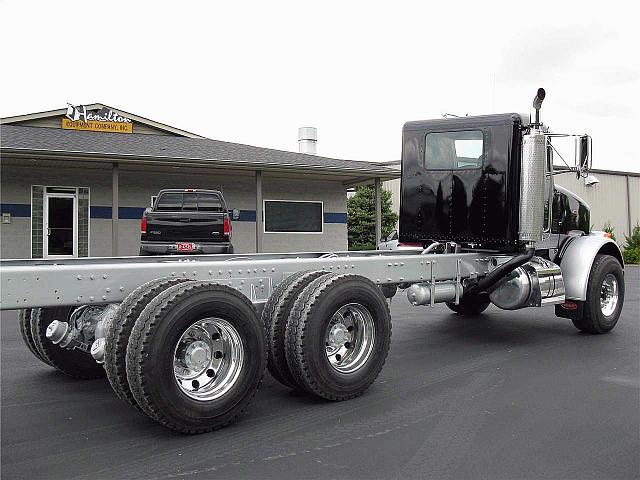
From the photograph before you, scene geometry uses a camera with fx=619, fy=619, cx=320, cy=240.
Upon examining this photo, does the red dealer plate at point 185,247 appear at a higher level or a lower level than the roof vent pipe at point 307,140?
lower

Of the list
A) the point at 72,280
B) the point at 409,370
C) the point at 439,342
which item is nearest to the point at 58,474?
the point at 72,280

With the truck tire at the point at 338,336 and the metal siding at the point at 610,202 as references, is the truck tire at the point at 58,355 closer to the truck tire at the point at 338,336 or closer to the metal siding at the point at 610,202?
the truck tire at the point at 338,336

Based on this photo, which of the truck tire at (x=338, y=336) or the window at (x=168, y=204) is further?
the window at (x=168, y=204)

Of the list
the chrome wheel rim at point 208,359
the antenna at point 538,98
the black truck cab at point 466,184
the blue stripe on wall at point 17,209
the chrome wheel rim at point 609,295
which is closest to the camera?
the chrome wheel rim at point 208,359

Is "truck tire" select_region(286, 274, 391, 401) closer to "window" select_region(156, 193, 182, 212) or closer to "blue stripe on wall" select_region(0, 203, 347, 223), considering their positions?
"window" select_region(156, 193, 182, 212)

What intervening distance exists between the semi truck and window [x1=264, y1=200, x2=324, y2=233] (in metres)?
12.8

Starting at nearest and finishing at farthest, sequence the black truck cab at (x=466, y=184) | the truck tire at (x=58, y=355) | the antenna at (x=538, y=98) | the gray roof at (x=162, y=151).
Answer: the truck tire at (x=58, y=355)
the antenna at (x=538, y=98)
the black truck cab at (x=466, y=184)
the gray roof at (x=162, y=151)

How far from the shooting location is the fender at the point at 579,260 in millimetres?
7555

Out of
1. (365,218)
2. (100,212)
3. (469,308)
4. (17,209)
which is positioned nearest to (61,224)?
(100,212)

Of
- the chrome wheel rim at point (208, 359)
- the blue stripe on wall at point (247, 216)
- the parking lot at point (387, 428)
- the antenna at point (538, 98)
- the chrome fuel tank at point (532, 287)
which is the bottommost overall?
the parking lot at point (387, 428)

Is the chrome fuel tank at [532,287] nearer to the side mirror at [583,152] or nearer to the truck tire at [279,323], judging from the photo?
the side mirror at [583,152]

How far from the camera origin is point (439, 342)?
7.62 m

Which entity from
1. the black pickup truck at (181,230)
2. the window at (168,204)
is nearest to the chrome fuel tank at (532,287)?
the black pickup truck at (181,230)

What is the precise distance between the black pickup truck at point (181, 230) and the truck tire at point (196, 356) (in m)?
7.93
